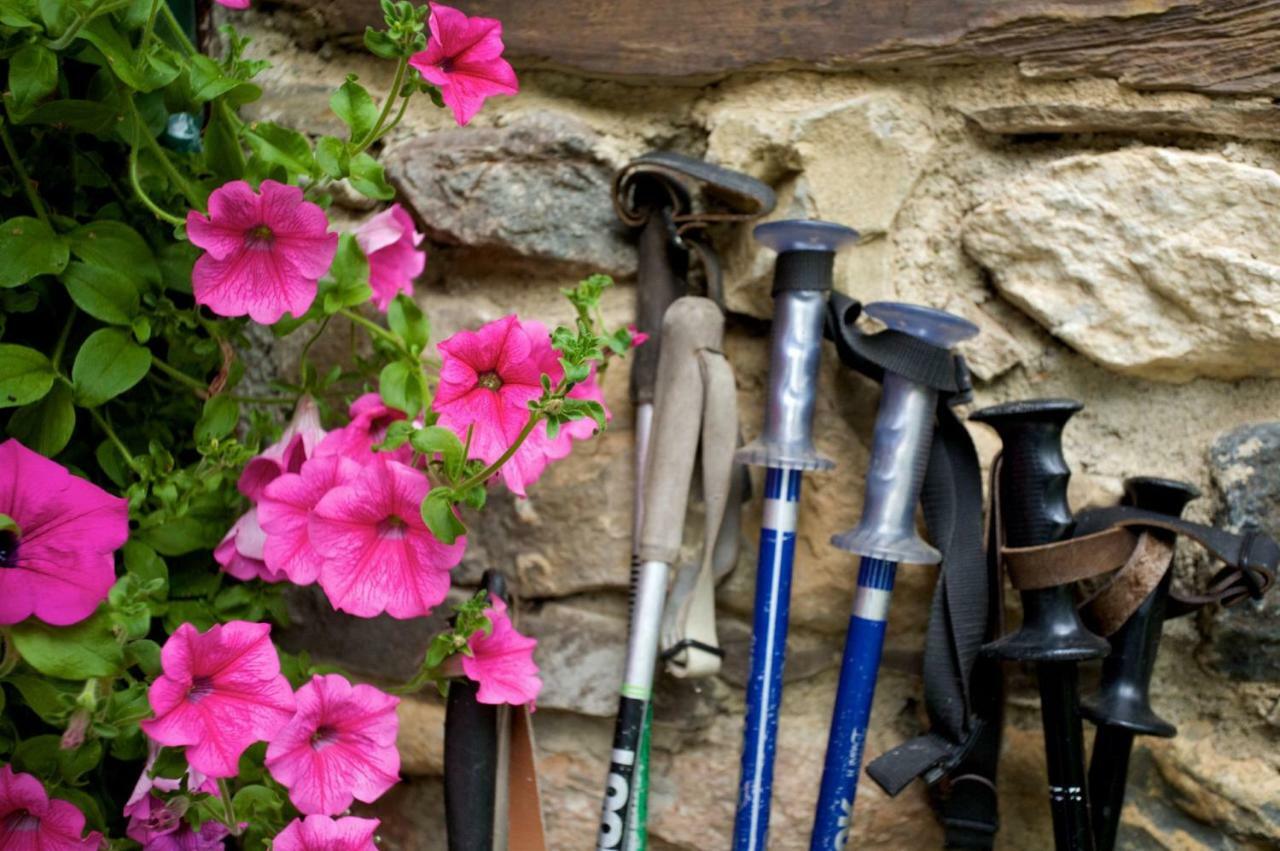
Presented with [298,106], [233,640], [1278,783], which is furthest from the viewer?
[298,106]

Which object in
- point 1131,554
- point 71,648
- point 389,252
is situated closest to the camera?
point 71,648

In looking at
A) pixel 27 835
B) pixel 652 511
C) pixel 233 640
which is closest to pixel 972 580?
pixel 652 511

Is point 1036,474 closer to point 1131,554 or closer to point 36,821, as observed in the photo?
point 1131,554

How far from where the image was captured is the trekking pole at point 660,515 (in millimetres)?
833

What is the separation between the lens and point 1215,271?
78 centimetres

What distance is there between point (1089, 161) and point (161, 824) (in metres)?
0.76

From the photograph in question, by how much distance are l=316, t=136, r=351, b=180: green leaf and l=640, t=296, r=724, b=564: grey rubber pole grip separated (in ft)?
0.87

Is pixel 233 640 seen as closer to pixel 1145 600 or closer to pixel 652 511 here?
pixel 652 511

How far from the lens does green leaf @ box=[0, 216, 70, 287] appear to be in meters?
0.70

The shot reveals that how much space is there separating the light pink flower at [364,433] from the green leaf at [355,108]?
18 cm

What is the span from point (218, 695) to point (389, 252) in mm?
343

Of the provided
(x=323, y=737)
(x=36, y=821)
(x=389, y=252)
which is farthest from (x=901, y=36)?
(x=36, y=821)

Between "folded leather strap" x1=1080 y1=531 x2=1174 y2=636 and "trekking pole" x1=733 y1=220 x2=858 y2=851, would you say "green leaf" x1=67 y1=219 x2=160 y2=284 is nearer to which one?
"trekking pole" x1=733 y1=220 x2=858 y2=851

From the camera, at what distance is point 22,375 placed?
71cm
